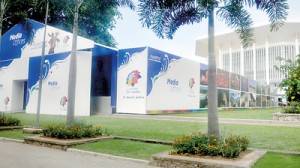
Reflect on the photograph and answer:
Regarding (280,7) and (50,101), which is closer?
(280,7)

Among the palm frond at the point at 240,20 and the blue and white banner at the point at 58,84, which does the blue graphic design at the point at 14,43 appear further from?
the palm frond at the point at 240,20

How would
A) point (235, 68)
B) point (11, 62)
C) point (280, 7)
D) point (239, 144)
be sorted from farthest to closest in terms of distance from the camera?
point (235, 68) < point (11, 62) < point (280, 7) < point (239, 144)

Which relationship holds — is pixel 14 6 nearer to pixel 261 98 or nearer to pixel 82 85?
pixel 82 85

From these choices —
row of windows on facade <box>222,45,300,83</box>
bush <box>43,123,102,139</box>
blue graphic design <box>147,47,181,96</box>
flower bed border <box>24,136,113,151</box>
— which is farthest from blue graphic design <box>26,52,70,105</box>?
row of windows on facade <box>222,45,300,83</box>

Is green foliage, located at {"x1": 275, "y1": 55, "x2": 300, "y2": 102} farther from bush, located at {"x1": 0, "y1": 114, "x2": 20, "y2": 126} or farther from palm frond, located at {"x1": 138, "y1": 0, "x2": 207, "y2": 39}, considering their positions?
bush, located at {"x1": 0, "y1": 114, "x2": 20, "y2": 126}

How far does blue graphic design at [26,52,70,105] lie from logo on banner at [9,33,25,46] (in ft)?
15.0

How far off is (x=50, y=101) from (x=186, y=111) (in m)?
14.2

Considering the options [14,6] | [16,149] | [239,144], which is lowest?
[16,149]

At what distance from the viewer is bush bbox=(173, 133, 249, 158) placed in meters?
6.97

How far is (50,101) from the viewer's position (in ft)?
87.6

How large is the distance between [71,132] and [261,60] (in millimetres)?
73354

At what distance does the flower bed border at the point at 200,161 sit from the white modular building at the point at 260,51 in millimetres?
64709

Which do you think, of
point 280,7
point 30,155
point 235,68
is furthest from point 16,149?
point 235,68

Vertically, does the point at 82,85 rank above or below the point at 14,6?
below
